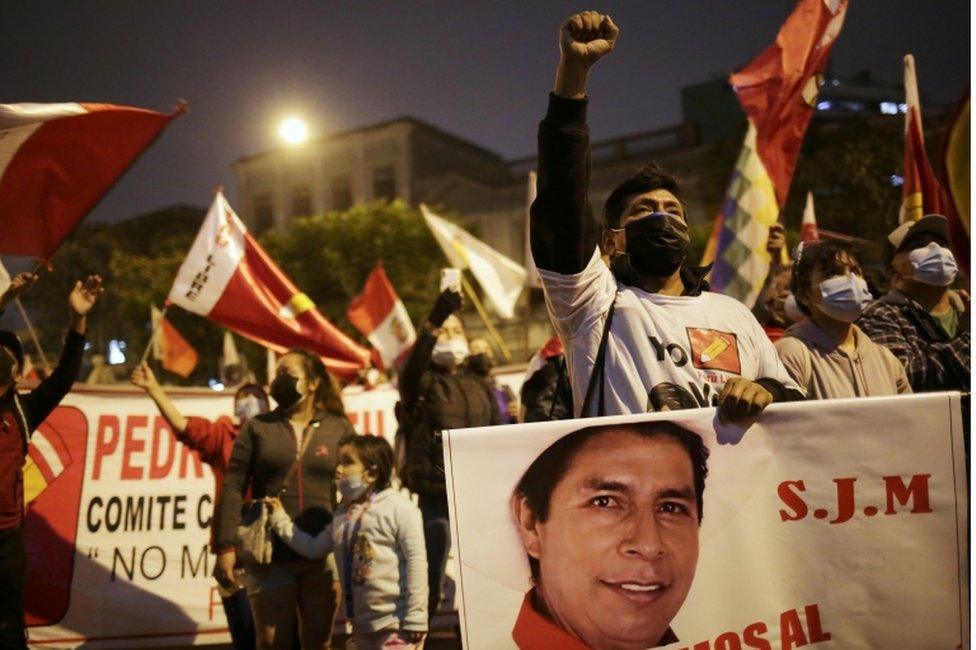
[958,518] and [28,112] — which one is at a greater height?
[28,112]

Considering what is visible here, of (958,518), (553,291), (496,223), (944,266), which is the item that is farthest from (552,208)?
(496,223)

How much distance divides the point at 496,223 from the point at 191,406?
45.1 m

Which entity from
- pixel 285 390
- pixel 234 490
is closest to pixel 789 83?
pixel 285 390

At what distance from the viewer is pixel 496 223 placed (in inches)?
2047

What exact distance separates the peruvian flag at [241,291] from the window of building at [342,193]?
54.7 m

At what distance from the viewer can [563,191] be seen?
2.36 m

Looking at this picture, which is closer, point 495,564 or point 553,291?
point 495,564

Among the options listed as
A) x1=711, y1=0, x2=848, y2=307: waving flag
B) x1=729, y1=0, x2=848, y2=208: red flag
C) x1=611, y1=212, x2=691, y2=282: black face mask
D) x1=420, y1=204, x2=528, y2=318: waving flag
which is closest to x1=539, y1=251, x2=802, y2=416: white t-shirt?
x1=611, y1=212, x2=691, y2=282: black face mask

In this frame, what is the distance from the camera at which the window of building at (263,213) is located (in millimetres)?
66000

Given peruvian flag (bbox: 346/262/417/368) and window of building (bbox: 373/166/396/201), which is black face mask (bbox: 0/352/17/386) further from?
window of building (bbox: 373/166/396/201)

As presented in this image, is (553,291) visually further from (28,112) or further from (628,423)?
(28,112)

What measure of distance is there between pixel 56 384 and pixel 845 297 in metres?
3.76

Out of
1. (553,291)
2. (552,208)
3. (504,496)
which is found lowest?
(504,496)

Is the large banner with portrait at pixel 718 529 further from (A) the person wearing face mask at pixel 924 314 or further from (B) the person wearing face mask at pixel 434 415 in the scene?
(B) the person wearing face mask at pixel 434 415
